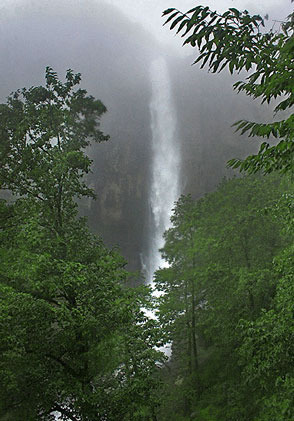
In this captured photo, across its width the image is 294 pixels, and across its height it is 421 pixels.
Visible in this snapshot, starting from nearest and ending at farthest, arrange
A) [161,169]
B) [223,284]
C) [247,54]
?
[247,54] → [223,284] → [161,169]

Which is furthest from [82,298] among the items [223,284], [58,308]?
[223,284]

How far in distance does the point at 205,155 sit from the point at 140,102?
41.9 m

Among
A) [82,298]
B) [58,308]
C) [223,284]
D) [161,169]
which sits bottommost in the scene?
[58,308]

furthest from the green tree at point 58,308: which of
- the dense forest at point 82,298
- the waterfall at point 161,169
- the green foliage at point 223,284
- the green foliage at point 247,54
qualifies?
the waterfall at point 161,169

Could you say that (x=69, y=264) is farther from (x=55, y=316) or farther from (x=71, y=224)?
(x=71, y=224)

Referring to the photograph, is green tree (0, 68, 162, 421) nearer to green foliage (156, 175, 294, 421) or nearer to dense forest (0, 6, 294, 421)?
dense forest (0, 6, 294, 421)

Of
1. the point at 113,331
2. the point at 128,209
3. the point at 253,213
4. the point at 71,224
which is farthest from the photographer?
the point at 128,209

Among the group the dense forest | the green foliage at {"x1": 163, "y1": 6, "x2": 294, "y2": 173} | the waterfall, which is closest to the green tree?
the dense forest

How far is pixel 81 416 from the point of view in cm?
683

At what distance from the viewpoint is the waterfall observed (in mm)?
62316

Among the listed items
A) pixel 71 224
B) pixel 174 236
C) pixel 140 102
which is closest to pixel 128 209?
pixel 140 102

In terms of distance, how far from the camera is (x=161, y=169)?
78250 millimetres

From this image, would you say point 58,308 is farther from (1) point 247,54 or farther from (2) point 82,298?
(1) point 247,54

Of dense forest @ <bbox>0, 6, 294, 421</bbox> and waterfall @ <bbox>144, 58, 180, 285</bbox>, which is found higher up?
waterfall @ <bbox>144, 58, 180, 285</bbox>
